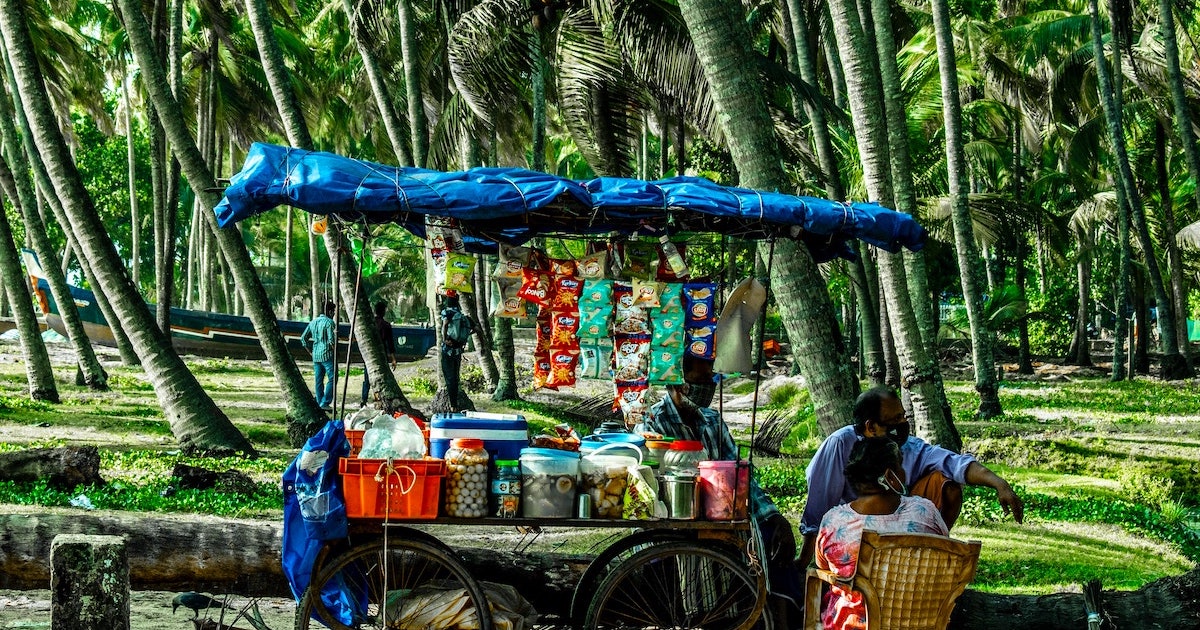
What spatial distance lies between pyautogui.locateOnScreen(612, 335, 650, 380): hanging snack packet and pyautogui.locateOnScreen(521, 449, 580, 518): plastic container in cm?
117

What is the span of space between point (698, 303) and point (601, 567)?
166 cm

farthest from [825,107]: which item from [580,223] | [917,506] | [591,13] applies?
[917,506]

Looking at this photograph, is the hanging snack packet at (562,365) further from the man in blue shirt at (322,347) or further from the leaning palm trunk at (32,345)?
the leaning palm trunk at (32,345)

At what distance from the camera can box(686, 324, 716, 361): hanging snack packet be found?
22.9ft

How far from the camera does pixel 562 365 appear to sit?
23.7 ft

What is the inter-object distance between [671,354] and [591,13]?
13.7m

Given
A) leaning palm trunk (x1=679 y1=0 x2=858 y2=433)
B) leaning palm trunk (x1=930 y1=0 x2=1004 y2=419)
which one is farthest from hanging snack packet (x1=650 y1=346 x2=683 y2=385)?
leaning palm trunk (x1=930 y1=0 x2=1004 y2=419)

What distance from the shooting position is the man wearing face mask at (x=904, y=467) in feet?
19.6

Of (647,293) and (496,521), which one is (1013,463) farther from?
(496,521)

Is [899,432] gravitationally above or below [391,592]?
above

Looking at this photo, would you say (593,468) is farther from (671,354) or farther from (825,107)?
(825,107)

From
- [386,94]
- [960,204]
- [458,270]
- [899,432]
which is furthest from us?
[386,94]

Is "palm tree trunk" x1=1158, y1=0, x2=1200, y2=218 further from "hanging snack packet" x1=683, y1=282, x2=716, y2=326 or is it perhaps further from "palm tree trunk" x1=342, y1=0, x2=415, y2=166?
"hanging snack packet" x1=683, y1=282, x2=716, y2=326

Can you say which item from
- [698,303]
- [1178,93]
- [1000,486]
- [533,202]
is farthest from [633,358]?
[1178,93]
